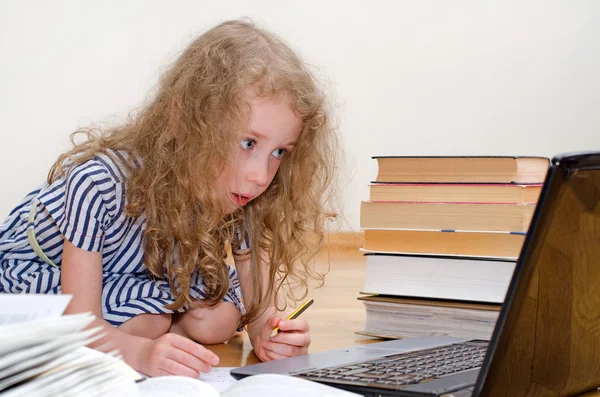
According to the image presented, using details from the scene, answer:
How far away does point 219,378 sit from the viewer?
78 cm

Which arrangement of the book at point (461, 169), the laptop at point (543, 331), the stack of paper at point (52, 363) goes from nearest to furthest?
the stack of paper at point (52, 363) < the laptop at point (543, 331) < the book at point (461, 169)

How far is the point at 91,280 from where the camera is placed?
0.90 meters

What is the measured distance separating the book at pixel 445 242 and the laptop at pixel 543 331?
0.30 metres

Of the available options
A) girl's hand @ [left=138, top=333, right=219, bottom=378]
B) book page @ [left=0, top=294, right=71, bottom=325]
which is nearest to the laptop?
girl's hand @ [left=138, top=333, right=219, bottom=378]

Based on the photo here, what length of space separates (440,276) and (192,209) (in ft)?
1.07

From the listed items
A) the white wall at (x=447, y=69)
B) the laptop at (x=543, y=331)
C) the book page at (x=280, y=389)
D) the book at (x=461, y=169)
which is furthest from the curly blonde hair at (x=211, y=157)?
the white wall at (x=447, y=69)

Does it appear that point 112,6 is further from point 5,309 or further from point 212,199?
point 5,309

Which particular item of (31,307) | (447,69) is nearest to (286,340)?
(31,307)

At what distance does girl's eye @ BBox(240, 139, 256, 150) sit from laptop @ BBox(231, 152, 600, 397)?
0.95 feet

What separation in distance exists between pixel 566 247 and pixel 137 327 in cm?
68

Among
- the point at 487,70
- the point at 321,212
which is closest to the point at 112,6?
the point at 487,70

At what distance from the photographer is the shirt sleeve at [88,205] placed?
0.90m

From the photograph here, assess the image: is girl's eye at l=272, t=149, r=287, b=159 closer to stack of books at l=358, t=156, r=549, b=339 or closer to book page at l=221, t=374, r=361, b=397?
stack of books at l=358, t=156, r=549, b=339

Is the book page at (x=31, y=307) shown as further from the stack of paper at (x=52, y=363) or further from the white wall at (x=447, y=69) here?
the white wall at (x=447, y=69)
